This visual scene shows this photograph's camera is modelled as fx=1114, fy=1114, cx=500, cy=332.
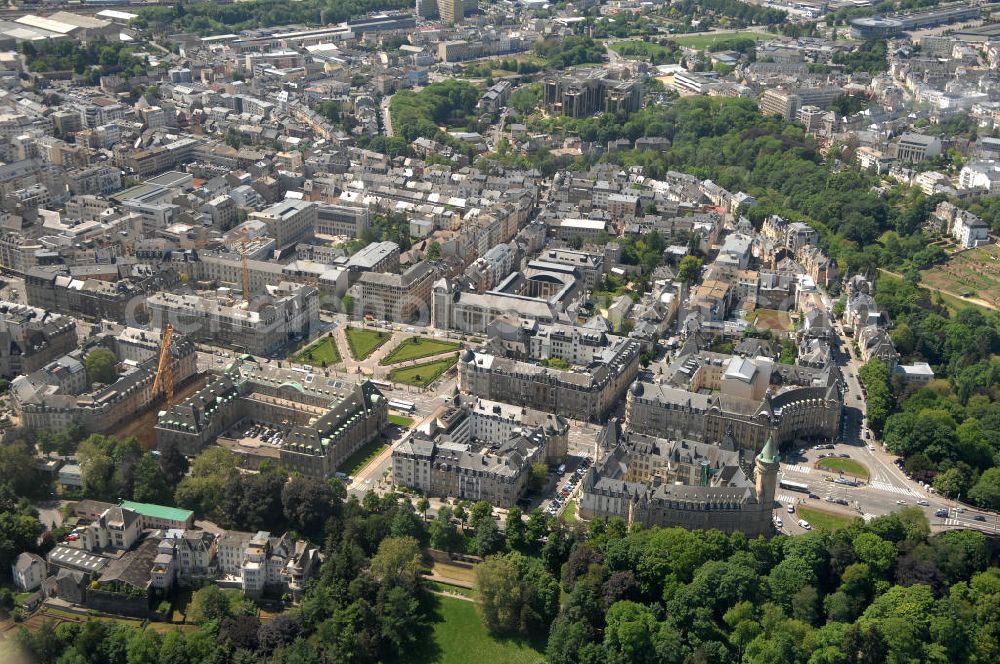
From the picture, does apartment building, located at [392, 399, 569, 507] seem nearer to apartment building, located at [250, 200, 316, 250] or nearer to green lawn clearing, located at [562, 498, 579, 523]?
green lawn clearing, located at [562, 498, 579, 523]

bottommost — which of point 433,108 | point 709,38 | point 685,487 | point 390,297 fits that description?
point 390,297

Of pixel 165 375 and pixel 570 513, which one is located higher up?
pixel 165 375

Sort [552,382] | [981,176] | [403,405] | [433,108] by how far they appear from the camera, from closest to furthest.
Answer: [552,382] < [403,405] < [981,176] < [433,108]

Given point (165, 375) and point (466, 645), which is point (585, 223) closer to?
point (165, 375)

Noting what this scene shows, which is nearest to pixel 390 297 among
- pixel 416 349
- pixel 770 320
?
pixel 416 349

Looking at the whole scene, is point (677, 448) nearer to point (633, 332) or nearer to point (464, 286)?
point (633, 332)

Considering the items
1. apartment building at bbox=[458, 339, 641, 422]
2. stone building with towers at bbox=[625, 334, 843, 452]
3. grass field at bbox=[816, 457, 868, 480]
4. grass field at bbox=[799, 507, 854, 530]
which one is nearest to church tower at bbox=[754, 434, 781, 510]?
grass field at bbox=[799, 507, 854, 530]
